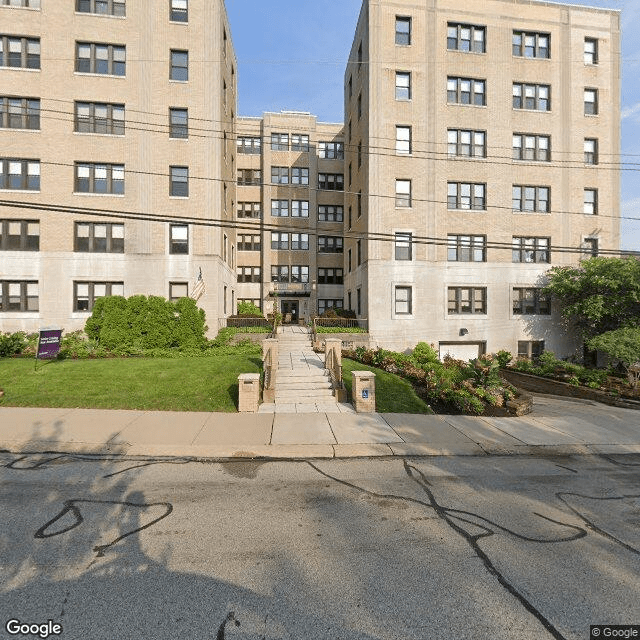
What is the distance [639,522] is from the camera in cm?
495

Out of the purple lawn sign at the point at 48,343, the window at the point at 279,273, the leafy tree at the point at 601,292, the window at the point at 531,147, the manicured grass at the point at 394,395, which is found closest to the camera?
the manicured grass at the point at 394,395

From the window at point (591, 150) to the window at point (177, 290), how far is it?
28056 millimetres

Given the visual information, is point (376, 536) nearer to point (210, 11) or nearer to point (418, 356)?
point (418, 356)

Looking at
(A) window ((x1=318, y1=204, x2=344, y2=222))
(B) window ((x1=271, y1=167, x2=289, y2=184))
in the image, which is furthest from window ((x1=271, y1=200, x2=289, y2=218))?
(A) window ((x1=318, y1=204, x2=344, y2=222))

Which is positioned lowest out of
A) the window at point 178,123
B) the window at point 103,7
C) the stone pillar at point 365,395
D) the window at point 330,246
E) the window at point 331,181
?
the stone pillar at point 365,395

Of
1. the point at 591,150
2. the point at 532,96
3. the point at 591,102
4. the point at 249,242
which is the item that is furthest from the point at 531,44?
the point at 249,242

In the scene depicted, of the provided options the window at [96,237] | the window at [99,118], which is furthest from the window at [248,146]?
the window at [96,237]

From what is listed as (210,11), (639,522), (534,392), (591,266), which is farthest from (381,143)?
(639,522)

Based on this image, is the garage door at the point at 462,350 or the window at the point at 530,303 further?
the window at the point at 530,303

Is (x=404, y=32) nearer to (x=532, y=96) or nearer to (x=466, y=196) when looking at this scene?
(x=532, y=96)

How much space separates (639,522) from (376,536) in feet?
12.6

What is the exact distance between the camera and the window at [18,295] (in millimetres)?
20406

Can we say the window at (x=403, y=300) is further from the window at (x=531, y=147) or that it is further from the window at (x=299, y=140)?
the window at (x=299, y=140)

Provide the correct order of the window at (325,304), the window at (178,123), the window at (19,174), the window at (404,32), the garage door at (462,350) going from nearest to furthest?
1. the window at (19,174)
2. the window at (178,123)
3. the window at (404,32)
4. the garage door at (462,350)
5. the window at (325,304)
